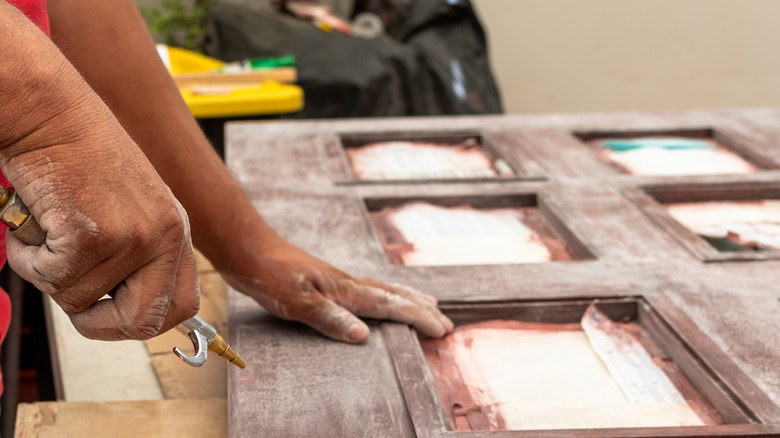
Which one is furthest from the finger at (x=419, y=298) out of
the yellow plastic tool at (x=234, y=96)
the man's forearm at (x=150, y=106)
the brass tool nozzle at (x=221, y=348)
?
the yellow plastic tool at (x=234, y=96)

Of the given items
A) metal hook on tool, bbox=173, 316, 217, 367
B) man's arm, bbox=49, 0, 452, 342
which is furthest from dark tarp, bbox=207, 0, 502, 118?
metal hook on tool, bbox=173, 316, 217, 367

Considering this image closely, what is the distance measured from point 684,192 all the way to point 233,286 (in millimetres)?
1230

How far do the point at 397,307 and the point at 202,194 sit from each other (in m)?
0.38

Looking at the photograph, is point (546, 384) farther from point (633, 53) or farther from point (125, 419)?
point (633, 53)

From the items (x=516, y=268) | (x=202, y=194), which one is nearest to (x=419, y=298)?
(x=516, y=268)

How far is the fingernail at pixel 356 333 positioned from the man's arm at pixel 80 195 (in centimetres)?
51

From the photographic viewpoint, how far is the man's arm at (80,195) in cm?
72

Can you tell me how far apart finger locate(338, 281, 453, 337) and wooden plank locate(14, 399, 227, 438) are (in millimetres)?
280

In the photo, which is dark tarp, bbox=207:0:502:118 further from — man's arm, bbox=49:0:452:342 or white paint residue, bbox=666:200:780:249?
man's arm, bbox=49:0:452:342

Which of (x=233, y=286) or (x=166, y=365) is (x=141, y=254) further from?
(x=166, y=365)

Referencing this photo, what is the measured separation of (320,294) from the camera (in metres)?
1.32

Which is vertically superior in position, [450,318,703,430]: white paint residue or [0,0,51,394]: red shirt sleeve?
[0,0,51,394]: red shirt sleeve

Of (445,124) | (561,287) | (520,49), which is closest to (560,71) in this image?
(520,49)

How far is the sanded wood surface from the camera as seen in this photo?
3.59 ft
